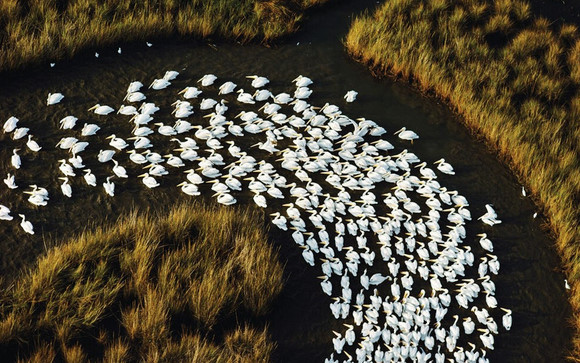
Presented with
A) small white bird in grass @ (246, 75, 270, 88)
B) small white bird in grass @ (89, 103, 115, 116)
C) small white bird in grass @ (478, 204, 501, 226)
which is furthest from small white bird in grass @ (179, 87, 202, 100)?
small white bird in grass @ (478, 204, 501, 226)

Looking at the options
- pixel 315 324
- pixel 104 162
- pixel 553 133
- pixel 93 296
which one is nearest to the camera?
pixel 93 296

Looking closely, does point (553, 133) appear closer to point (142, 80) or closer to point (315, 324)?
point (315, 324)

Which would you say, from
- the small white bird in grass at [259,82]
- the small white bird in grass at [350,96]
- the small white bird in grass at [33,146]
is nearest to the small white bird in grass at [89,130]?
the small white bird in grass at [33,146]

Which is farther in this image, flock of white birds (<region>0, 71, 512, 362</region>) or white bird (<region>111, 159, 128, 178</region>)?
white bird (<region>111, 159, 128, 178</region>)

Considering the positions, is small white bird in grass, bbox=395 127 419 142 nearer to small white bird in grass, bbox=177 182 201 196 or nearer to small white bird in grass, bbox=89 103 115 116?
small white bird in grass, bbox=177 182 201 196

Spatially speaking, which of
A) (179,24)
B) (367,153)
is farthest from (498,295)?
(179,24)

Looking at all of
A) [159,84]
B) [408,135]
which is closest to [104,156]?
[159,84]

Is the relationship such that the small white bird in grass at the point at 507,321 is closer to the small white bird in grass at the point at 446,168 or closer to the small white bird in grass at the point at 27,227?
the small white bird in grass at the point at 446,168
